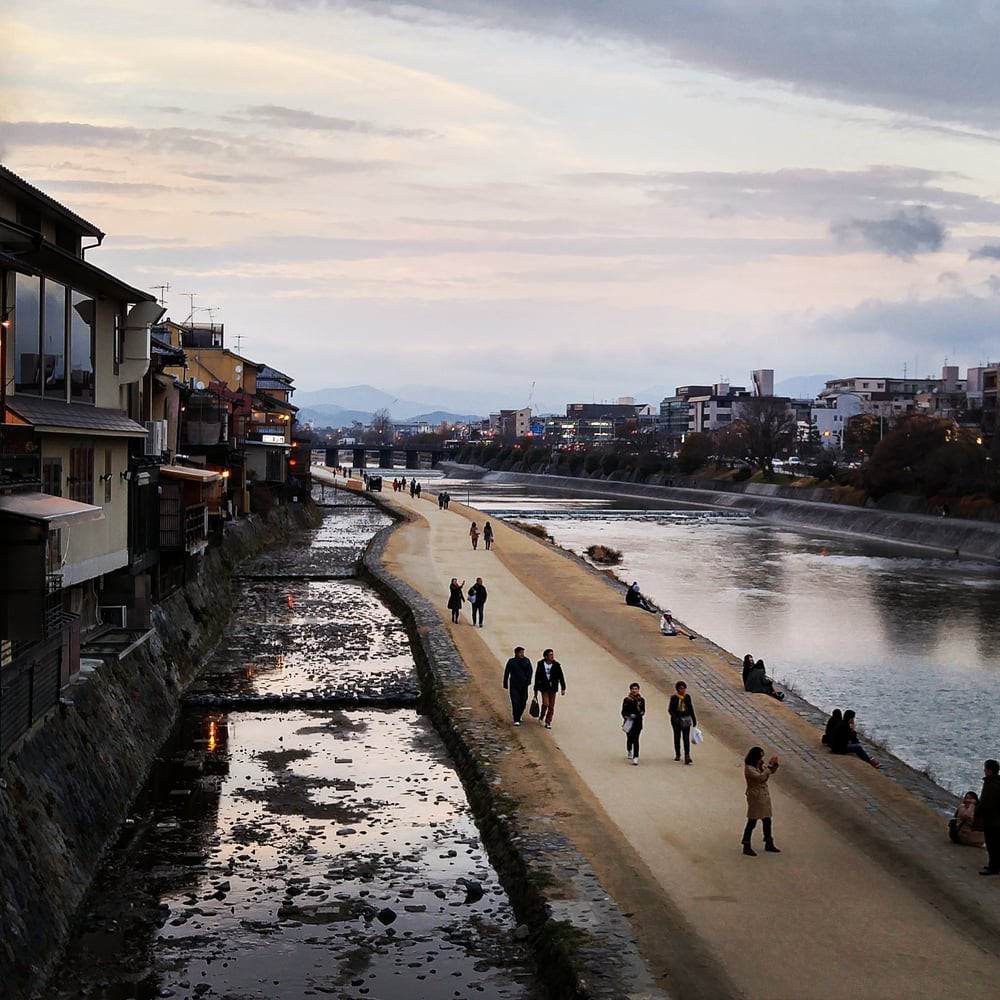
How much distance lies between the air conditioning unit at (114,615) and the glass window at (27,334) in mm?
5854

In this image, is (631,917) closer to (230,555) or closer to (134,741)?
(134,741)

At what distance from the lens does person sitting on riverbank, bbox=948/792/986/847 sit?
14234 millimetres

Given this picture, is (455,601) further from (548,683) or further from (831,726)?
(831,726)

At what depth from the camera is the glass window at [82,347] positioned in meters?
20.3

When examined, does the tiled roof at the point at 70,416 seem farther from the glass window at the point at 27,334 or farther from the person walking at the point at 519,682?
the person walking at the point at 519,682

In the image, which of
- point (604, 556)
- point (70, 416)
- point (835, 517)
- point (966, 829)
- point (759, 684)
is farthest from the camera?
point (835, 517)

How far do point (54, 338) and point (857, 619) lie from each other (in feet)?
97.2

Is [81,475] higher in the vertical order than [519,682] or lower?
higher

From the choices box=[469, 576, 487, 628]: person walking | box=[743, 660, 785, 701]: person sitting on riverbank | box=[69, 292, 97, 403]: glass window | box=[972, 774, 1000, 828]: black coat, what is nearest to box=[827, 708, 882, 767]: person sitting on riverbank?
box=[743, 660, 785, 701]: person sitting on riverbank

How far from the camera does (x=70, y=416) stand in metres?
19.1

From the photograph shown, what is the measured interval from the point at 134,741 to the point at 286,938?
6930mm

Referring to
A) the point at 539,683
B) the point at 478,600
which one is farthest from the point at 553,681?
the point at 478,600

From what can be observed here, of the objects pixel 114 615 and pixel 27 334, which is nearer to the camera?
pixel 27 334

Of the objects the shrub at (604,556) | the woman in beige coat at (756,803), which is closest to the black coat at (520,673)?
the woman in beige coat at (756,803)
